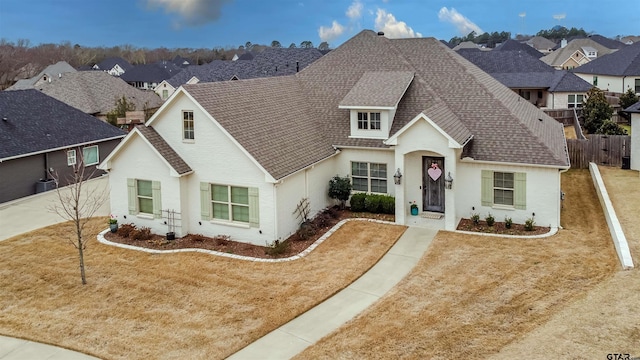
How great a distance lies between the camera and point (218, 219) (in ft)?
62.4

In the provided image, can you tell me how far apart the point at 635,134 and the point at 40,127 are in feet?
101

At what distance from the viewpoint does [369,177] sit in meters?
22.2

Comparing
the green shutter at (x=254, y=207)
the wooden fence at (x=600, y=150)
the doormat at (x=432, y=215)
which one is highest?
the wooden fence at (x=600, y=150)

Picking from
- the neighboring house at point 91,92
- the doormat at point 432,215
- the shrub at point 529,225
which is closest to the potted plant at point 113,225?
the doormat at point 432,215

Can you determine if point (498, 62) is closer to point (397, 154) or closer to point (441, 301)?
point (397, 154)

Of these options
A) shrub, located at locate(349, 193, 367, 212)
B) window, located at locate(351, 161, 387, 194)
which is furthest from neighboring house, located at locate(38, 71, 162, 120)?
shrub, located at locate(349, 193, 367, 212)

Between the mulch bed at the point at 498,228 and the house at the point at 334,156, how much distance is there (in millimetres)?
349

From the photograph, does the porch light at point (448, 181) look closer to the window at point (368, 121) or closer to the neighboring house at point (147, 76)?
the window at point (368, 121)

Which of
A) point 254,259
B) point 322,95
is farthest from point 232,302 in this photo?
point 322,95

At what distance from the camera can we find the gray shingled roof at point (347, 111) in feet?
62.2

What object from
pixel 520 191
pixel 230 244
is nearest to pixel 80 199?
pixel 230 244

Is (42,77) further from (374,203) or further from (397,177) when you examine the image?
(397,177)

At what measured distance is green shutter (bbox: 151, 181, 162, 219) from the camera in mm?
19312

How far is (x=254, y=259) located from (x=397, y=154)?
6878 mm
